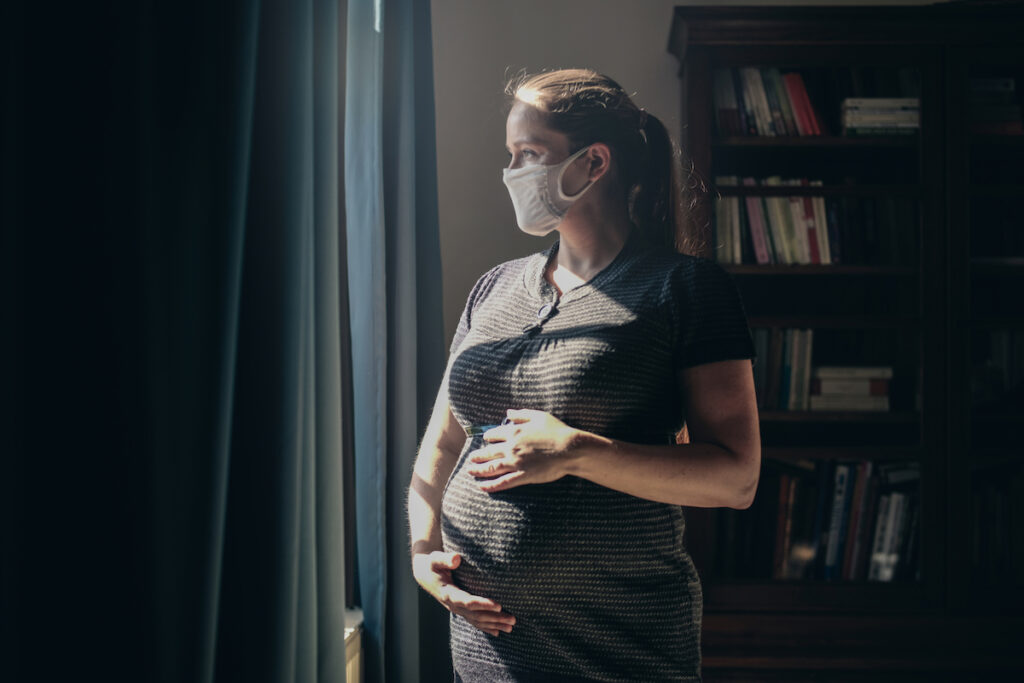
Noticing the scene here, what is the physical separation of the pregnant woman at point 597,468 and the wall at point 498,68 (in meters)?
1.41

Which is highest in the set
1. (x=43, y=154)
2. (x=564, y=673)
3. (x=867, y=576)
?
(x=43, y=154)

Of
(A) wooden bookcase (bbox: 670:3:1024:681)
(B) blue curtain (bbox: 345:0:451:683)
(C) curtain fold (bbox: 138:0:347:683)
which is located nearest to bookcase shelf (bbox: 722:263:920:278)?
(A) wooden bookcase (bbox: 670:3:1024:681)

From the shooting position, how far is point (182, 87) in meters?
0.73

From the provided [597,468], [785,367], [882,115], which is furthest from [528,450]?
[882,115]

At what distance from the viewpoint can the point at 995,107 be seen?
2066 millimetres

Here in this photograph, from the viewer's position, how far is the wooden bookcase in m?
1.97

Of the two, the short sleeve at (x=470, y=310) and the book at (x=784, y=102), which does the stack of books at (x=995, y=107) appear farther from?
the short sleeve at (x=470, y=310)

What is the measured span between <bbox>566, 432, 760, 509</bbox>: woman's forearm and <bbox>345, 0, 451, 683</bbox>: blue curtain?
2.78 ft

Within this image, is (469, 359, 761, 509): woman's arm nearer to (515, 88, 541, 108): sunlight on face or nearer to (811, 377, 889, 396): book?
(515, 88, 541, 108): sunlight on face

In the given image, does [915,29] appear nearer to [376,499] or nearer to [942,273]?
[942,273]

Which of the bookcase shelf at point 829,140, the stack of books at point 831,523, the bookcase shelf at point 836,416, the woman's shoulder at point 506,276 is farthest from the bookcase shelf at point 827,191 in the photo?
the woman's shoulder at point 506,276

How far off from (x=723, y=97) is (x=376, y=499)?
1.49 meters

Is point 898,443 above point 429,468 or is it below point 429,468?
below

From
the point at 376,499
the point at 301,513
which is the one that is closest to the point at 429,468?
the point at 301,513
